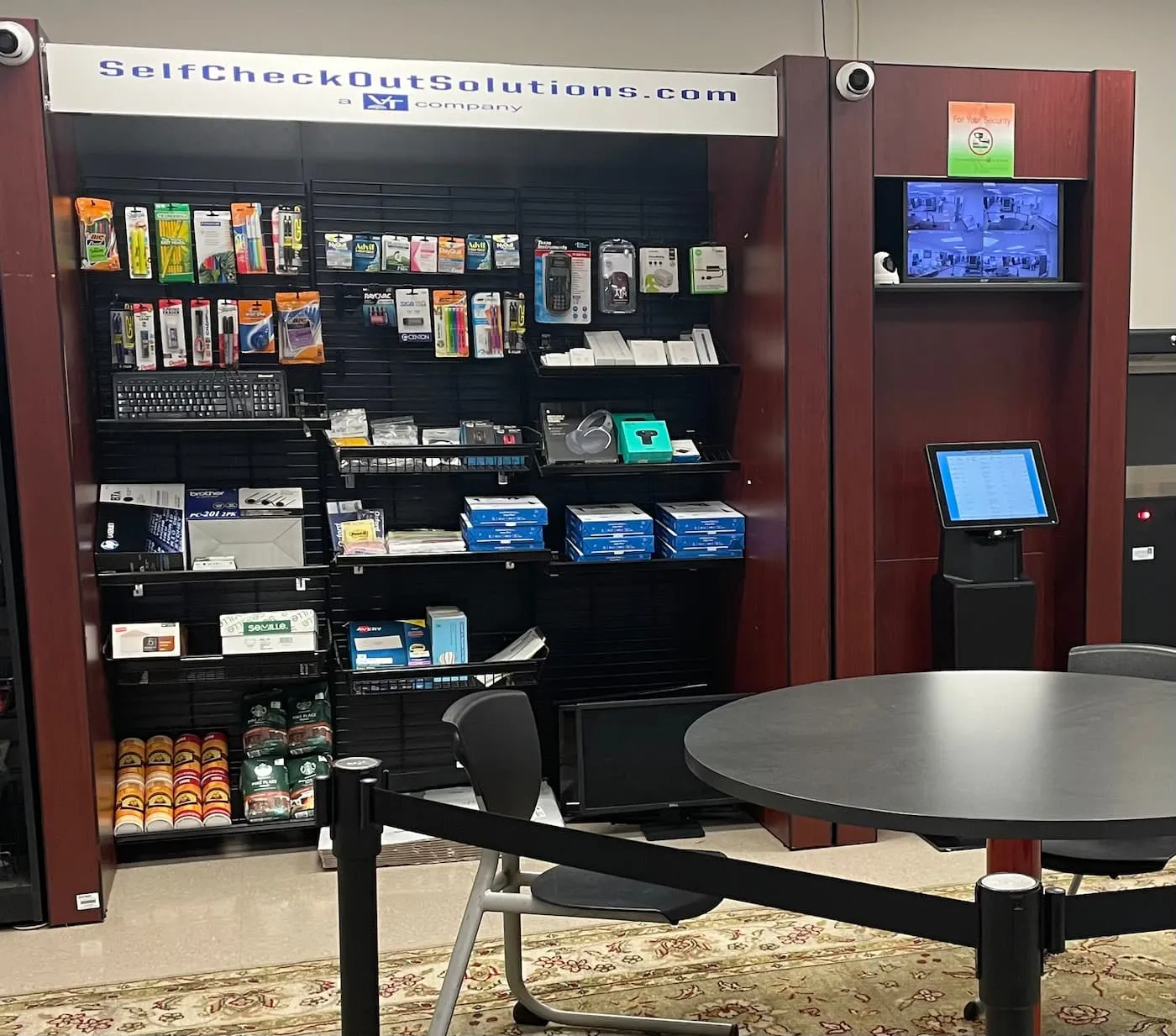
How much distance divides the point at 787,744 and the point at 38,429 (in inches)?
97.0

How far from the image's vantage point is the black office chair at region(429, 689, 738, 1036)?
253 centimetres

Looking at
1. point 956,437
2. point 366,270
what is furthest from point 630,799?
point 366,270

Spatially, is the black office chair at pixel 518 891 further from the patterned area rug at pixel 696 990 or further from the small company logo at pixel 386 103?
the small company logo at pixel 386 103

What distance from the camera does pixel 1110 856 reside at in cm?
271

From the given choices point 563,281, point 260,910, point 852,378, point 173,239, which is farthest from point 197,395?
point 852,378

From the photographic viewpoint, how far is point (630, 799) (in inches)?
170

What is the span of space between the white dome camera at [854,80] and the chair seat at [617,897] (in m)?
2.69

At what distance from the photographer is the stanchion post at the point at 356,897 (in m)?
1.76

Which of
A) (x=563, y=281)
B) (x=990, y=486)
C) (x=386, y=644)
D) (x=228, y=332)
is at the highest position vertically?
(x=563, y=281)

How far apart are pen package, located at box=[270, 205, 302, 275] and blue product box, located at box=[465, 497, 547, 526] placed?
1037mm

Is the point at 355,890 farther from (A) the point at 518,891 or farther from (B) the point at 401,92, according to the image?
(B) the point at 401,92

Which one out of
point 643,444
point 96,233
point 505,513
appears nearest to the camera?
point 96,233

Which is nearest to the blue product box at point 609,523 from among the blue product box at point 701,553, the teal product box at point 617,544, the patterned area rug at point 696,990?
the teal product box at point 617,544

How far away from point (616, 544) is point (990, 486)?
132 cm
